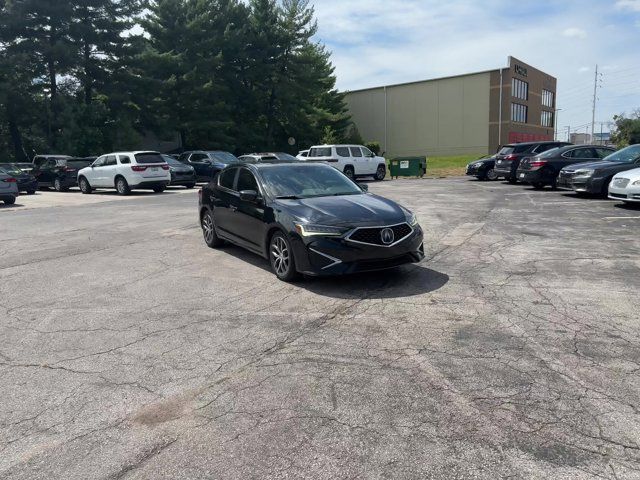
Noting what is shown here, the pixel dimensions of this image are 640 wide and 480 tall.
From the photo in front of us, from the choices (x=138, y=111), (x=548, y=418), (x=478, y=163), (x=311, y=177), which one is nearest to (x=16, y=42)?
(x=138, y=111)

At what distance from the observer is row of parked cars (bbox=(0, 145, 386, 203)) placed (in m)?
21.0

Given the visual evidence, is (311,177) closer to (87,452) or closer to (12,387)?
(12,387)

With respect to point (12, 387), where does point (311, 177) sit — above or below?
above

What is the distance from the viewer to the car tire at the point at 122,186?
69.6 feet

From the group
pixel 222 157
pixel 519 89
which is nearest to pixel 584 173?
pixel 222 157

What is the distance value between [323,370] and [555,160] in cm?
1788

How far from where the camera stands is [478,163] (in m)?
26.3

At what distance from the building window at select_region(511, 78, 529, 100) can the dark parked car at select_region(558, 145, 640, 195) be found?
1866 inches

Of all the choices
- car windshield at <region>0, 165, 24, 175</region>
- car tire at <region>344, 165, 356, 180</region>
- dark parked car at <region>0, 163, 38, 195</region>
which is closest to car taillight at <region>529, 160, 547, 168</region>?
car tire at <region>344, 165, 356, 180</region>

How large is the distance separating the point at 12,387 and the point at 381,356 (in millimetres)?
2780

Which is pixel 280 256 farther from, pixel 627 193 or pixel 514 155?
pixel 514 155

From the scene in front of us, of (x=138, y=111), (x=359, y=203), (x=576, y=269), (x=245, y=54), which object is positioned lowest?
(x=576, y=269)

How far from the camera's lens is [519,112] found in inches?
2501

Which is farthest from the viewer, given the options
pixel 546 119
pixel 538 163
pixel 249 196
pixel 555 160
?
pixel 546 119
